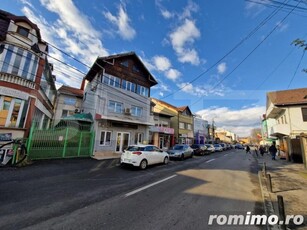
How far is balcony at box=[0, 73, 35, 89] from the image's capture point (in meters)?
11.5

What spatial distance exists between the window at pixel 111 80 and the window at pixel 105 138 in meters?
5.87

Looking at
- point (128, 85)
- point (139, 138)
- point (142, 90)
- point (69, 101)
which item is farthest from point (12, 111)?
point (69, 101)

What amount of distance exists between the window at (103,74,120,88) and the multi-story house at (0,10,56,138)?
6503mm

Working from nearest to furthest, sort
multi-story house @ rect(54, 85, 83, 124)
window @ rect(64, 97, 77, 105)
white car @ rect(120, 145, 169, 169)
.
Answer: white car @ rect(120, 145, 169, 169), multi-story house @ rect(54, 85, 83, 124), window @ rect(64, 97, 77, 105)

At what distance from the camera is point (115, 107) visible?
19.4 metres

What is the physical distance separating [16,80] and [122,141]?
469 inches

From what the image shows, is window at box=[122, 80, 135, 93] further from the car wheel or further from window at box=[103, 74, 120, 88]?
the car wheel

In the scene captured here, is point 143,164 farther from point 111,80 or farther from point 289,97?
point 289,97

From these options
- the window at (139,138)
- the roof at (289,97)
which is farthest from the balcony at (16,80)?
the roof at (289,97)

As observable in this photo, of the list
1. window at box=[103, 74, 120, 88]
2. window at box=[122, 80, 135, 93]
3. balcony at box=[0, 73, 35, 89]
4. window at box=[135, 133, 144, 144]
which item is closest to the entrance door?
window at box=[135, 133, 144, 144]

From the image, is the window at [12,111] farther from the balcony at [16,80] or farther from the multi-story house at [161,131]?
the multi-story house at [161,131]

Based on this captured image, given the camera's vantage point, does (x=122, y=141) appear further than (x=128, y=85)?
No

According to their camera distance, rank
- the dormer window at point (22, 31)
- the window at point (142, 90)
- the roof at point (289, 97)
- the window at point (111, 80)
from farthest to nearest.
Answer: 1. the window at point (142, 90)
2. the roof at point (289, 97)
3. the window at point (111, 80)
4. the dormer window at point (22, 31)

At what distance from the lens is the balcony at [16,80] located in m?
11.5
